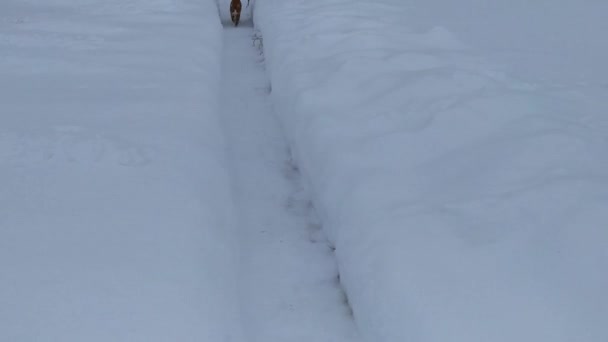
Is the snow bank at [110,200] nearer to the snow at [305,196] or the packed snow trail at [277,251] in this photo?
the snow at [305,196]

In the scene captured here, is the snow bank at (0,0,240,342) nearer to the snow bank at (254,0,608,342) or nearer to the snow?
the snow

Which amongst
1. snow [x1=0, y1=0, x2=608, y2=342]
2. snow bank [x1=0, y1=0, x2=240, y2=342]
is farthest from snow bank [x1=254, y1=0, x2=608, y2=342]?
snow bank [x1=0, y1=0, x2=240, y2=342]

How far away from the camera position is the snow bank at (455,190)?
2.27 m

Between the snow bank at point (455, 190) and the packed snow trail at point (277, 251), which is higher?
the snow bank at point (455, 190)

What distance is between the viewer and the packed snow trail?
2.64 meters

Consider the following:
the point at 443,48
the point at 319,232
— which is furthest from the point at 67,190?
the point at 443,48

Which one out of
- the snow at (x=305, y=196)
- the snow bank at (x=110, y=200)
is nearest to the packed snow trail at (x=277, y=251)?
the snow at (x=305, y=196)

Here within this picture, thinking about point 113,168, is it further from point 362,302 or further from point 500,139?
point 500,139

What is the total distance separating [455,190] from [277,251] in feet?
3.08

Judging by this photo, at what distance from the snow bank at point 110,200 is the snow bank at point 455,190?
0.63 m

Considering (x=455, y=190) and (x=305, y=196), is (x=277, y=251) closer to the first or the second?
(x=305, y=196)

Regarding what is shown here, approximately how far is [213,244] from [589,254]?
1.54 meters

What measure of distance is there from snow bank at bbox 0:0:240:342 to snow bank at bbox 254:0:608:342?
63 centimetres

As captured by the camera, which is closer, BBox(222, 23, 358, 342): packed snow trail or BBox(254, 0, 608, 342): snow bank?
BBox(254, 0, 608, 342): snow bank
